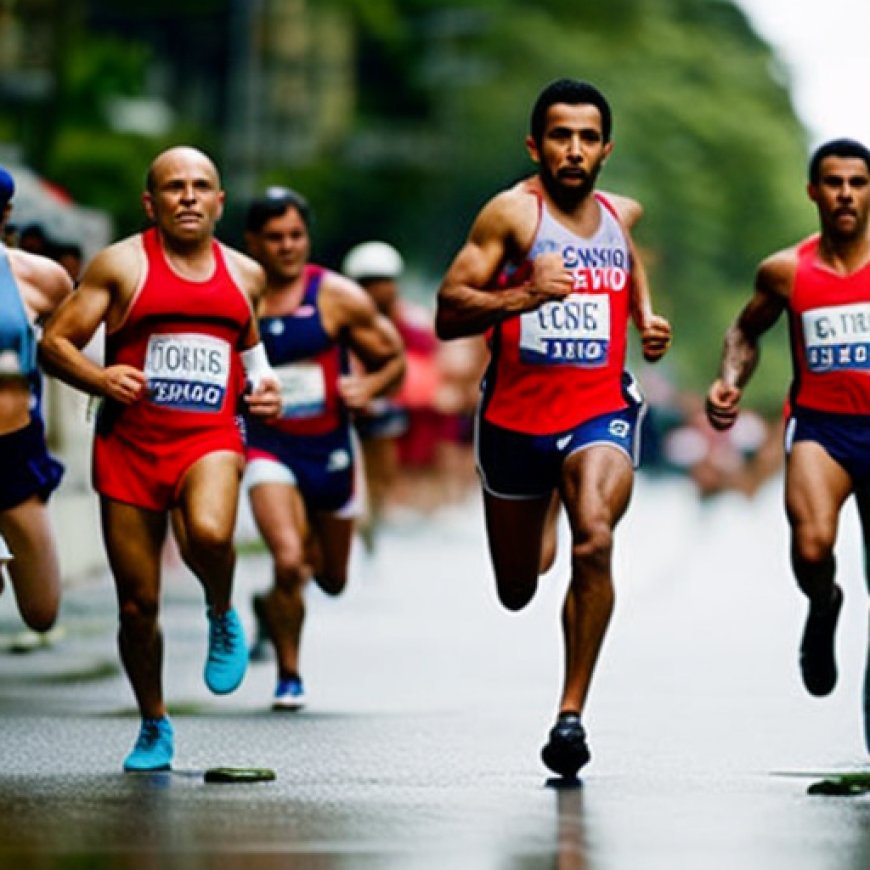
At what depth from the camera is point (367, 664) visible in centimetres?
1702

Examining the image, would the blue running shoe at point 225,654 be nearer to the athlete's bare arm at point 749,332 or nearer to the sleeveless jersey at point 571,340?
the sleeveless jersey at point 571,340

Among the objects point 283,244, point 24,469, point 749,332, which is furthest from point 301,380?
point 749,332

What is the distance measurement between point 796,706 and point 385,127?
5715cm

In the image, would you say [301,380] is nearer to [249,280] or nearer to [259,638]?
[259,638]

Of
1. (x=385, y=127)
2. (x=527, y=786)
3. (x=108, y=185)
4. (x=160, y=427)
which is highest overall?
(x=385, y=127)

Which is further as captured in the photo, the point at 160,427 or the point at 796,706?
the point at 796,706

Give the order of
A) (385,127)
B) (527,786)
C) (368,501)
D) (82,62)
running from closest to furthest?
1. (527,786)
2. (368,501)
3. (82,62)
4. (385,127)

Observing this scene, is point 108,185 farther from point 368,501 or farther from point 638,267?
point 638,267

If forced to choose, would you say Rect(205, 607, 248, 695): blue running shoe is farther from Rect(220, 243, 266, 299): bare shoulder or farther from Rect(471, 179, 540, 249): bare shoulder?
Rect(471, 179, 540, 249): bare shoulder

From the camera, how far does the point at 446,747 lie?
12336 millimetres

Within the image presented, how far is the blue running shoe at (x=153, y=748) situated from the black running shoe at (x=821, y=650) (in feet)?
6.51

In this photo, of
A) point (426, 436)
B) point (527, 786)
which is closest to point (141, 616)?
point (527, 786)

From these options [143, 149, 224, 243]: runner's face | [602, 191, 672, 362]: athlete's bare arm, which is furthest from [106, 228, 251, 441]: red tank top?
[602, 191, 672, 362]: athlete's bare arm

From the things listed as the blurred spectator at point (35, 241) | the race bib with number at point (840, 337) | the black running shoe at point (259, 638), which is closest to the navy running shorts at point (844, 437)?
the race bib with number at point (840, 337)
